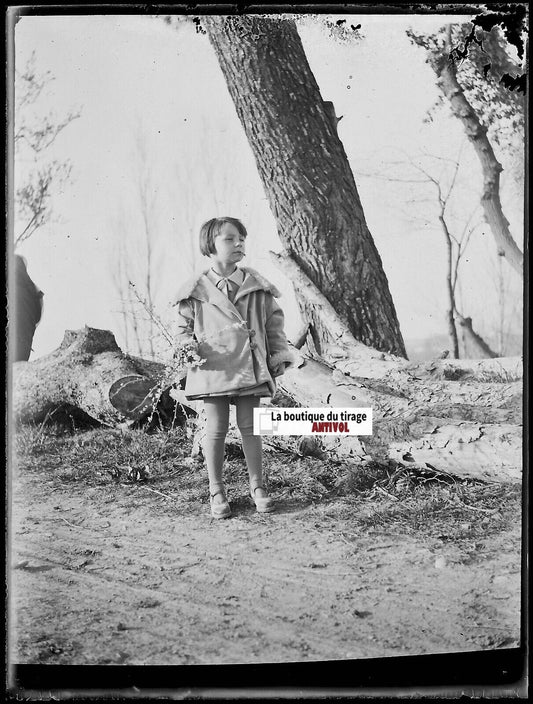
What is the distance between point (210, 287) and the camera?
8.94ft

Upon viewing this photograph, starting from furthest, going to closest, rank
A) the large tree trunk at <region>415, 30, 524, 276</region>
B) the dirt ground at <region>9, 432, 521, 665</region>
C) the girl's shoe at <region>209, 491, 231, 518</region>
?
1. the large tree trunk at <region>415, 30, 524, 276</region>
2. the girl's shoe at <region>209, 491, 231, 518</region>
3. the dirt ground at <region>9, 432, 521, 665</region>

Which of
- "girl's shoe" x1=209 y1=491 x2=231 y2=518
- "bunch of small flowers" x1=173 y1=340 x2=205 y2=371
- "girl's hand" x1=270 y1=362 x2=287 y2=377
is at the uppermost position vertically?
"bunch of small flowers" x1=173 y1=340 x2=205 y2=371

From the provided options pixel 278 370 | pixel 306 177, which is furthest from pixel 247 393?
pixel 306 177

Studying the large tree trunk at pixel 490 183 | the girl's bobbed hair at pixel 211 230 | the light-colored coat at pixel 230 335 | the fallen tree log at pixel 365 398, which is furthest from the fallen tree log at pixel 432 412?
the girl's bobbed hair at pixel 211 230

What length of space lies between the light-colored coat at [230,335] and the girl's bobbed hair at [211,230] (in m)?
0.11

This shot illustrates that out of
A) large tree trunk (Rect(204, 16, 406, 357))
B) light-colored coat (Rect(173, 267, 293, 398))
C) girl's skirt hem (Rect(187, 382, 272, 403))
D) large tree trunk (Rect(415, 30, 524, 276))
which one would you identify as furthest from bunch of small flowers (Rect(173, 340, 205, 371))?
large tree trunk (Rect(415, 30, 524, 276))

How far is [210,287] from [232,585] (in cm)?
113

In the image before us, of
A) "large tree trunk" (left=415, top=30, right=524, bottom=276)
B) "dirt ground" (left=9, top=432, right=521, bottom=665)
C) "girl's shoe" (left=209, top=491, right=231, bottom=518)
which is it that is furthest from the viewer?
"large tree trunk" (left=415, top=30, right=524, bottom=276)

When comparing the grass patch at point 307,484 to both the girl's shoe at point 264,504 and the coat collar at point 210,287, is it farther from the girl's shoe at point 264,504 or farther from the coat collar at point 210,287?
the coat collar at point 210,287

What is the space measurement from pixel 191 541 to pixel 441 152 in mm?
1807

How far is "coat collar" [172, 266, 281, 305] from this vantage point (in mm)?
2717

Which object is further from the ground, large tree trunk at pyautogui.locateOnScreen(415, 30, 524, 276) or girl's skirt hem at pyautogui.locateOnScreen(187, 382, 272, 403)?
large tree trunk at pyautogui.locateOnScreen(415, 30, 524, 276)

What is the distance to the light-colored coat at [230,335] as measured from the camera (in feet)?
8.82

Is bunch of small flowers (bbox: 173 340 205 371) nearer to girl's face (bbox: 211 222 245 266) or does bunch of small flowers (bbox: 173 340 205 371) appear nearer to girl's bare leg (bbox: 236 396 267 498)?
girl's bare leg (bbox: 236 396 267 498)
